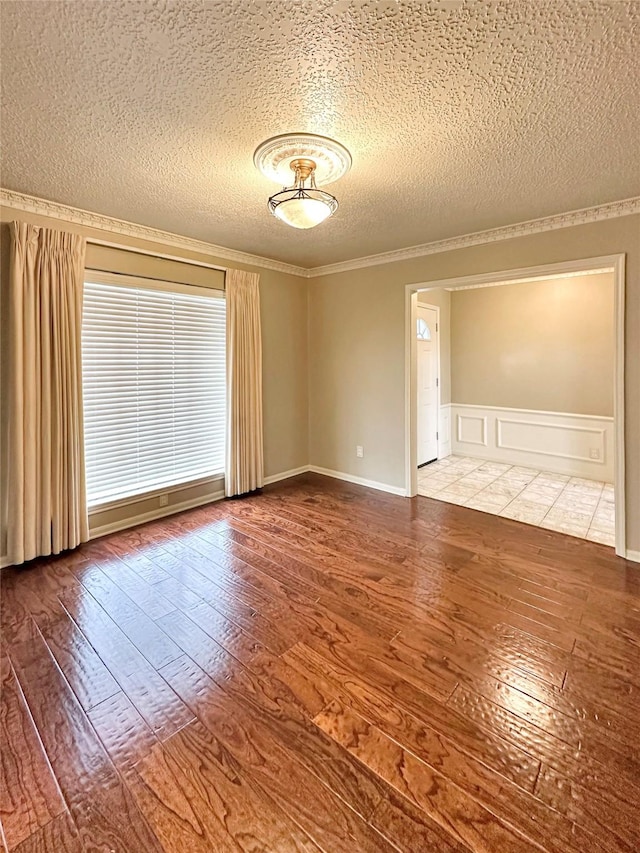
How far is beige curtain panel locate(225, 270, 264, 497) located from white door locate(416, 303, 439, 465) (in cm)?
241

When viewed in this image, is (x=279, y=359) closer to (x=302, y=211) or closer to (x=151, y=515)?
(x=151, y=515)

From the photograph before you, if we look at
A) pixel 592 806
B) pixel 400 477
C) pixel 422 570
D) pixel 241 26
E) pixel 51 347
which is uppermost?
pixel 241 26

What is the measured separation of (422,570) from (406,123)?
272 centimetres

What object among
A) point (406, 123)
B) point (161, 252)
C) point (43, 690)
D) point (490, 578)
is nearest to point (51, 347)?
point (161, 252)

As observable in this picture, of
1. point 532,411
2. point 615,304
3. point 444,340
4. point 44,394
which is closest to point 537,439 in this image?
point 532,411

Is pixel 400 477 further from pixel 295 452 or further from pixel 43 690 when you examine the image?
pixel 43 690

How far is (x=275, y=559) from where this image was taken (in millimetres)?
2955

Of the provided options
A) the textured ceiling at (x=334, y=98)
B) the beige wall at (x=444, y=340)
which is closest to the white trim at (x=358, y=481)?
the beige wall at (x=444, y=340)

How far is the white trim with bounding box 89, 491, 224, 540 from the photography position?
338cm

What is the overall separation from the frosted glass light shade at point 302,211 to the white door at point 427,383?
3.49m

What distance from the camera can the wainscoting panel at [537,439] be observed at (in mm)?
4871

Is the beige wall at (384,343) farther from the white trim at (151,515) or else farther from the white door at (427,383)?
the white trim at (151,515)

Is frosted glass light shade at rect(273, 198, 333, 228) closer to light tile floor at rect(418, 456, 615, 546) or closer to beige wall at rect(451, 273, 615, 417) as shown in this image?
light tile floor at rect(418, 456, 615, 546)

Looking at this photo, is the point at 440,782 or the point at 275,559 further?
the point at 275,559
